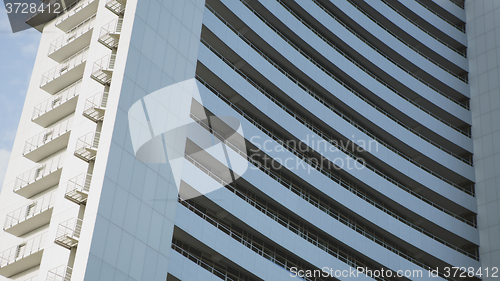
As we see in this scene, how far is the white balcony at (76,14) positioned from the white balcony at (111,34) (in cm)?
374

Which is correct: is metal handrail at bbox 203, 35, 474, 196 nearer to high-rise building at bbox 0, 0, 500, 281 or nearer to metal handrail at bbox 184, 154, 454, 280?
high-rise building at bbox 0, 0, 500, 281

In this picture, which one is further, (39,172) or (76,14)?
(76,14)

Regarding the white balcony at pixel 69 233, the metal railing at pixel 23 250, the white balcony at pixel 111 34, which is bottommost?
the white balcony at pixel 69 233

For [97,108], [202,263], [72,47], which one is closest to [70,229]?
[97,108]

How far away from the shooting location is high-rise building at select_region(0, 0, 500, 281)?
35.8 meters

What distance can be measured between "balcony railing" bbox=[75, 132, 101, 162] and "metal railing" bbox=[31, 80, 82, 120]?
591 cm

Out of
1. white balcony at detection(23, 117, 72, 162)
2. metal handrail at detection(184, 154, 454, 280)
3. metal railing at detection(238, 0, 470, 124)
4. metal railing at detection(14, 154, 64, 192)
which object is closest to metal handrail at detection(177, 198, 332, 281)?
metal handrail at detection(184, 154, 454, 280)

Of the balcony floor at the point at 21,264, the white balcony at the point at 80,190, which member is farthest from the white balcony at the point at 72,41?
the balcony floor at the point at 21,264

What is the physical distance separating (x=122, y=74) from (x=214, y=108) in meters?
7.81

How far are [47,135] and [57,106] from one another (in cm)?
256

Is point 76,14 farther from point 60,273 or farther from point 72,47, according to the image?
point 60,273

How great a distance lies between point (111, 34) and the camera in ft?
128

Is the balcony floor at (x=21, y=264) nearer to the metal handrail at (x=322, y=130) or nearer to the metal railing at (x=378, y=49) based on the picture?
the metal handrail at (x=322, y=130)

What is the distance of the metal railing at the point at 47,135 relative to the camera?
41.6 meters
